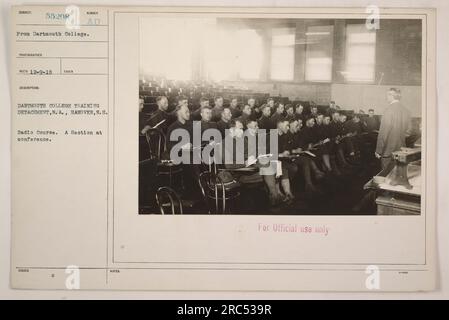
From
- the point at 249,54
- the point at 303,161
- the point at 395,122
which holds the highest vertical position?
the point at 249,54

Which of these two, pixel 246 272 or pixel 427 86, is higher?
pixel 427 86

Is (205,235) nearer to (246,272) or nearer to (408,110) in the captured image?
(246,272)

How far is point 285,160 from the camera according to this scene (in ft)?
4.75

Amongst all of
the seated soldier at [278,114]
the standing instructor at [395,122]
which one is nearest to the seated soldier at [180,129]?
the seated soldier at [278,114]

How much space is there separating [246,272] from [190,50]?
67 cm

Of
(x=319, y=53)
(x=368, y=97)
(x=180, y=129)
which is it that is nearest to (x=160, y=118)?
(x=180, y=129)

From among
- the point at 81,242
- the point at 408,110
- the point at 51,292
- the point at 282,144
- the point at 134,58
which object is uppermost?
the point at 134,58

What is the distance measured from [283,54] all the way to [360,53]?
8.8 inches

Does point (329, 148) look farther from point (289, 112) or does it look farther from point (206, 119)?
point (206, 119)

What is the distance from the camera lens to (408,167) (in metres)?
1.45

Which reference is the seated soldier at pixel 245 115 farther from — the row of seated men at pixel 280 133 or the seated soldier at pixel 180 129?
the seated soldier at pixel 180 129

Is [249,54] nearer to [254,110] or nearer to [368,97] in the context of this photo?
[254,110]

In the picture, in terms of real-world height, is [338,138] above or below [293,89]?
below

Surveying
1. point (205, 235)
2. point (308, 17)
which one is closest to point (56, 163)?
point (205, 235)
